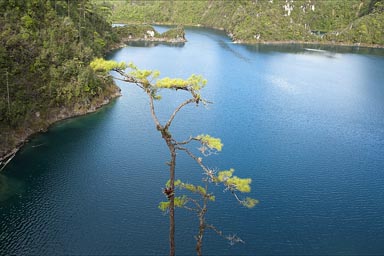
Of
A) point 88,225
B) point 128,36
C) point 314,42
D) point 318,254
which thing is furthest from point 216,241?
point 314,42

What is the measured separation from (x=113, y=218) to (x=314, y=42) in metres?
157

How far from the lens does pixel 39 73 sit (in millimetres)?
57375

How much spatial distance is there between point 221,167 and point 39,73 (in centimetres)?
3149

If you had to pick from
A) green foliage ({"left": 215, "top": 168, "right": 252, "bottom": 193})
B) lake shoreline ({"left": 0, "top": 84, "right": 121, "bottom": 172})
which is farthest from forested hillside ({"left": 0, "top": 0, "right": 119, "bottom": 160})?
green foliage ({"left": 215, "top": 168, "right": 252, "bottom": 193})

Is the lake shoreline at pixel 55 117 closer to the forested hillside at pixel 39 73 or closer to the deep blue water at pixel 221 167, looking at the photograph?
the forested hillside at pixel 39 73

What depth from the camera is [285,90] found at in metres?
83.3

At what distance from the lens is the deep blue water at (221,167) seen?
33.5 m

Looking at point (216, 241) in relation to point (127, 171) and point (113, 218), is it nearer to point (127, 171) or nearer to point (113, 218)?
point (113, 218)

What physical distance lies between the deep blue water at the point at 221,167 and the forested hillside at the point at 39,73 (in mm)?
2691

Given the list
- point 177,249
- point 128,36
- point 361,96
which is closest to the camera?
point 177,249

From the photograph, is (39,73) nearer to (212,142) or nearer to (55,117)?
(55,117)

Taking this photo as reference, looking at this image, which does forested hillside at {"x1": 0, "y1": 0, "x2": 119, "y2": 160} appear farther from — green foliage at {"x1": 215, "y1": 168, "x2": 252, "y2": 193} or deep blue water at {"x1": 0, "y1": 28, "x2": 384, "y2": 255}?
green foliage at {"x1": 215, "y1": 168, "x2": 252, "y2": 193}

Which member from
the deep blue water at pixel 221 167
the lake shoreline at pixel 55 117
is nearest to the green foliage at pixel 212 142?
the deep blue water at pixel 221 167

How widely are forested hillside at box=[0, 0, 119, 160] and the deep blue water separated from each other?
2691mm
